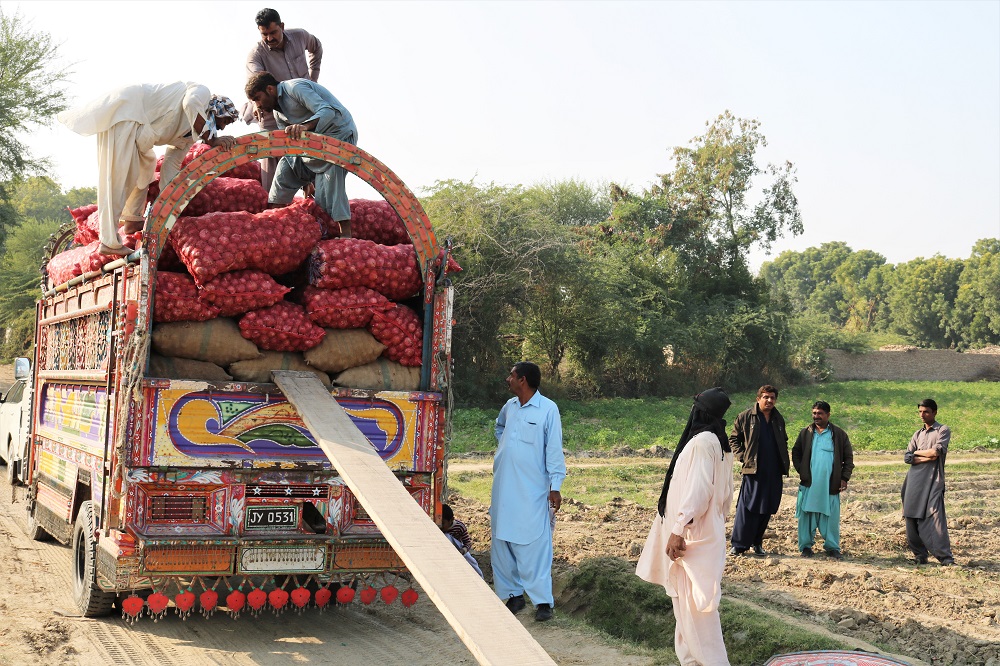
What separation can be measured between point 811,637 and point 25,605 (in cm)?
497

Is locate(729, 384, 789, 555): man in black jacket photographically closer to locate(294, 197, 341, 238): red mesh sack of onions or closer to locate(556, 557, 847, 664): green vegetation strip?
locate(556, 557, 847, 664): green vegetation strip

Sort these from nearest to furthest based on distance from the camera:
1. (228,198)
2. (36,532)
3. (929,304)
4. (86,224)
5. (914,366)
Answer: (228,198)
(86,224)
(36,532)
(914,366)
(929,304)

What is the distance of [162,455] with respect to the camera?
5.04 meters

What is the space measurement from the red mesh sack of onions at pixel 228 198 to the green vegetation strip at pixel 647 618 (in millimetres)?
3554

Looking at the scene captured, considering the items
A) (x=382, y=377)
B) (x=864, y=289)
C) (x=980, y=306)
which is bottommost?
(x=382, y=377)

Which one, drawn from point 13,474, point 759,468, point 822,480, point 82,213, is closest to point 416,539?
point 82,213

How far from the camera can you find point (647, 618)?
6059mm

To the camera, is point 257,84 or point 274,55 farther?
point 274,55

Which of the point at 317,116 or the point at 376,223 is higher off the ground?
the point at 317,116

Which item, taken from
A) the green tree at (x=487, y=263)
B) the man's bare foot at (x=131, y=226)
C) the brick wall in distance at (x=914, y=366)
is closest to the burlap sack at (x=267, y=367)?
the man's bare foot at (x=131, y=226)

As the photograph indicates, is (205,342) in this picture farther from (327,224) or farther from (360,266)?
(327,224)

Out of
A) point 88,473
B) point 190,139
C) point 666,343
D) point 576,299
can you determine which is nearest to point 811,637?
point 88,473

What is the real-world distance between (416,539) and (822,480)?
5.71 metres

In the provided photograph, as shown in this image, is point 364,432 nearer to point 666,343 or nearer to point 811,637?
point 811,637
